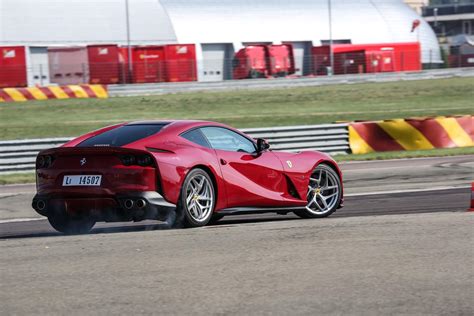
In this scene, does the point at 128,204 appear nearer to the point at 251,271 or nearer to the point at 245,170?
the point at 245,170

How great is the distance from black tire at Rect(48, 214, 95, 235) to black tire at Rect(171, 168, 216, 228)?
963 millimetres

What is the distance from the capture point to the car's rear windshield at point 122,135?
30.6 feet

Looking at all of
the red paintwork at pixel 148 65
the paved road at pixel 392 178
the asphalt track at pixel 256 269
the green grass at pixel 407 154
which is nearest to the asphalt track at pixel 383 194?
the paved road at pixel 392 178

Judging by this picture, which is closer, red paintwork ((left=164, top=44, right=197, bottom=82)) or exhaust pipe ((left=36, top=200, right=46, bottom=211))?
exhaust pipe ((left=36, top=200, right=46, bottom=211))

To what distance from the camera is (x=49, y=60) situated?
55688mm

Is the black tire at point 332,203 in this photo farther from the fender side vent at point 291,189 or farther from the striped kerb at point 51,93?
the striped kerb at point 51,93

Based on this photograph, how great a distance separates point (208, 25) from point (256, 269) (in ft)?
211

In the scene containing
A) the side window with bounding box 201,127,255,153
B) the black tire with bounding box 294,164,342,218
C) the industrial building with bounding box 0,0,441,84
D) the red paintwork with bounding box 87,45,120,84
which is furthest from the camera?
the industrial building with bounding box 0,0,441,84

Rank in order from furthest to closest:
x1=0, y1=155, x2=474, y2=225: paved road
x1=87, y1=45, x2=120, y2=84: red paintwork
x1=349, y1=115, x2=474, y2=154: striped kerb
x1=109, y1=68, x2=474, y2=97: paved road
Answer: x1=87, y1=45, x2=120, y2=84: red paintwork < x1=109, y1=68, x2=474, y2=97: paved road < x1=349, y1=115, x2=474, y2=154: striped kerb < x1=0, y1=155, x2=474, y2=225: paved road

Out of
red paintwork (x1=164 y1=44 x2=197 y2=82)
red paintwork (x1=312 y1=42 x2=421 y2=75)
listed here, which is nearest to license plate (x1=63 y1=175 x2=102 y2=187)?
red paintwork (x1=164 y1=44 x2=197 y2=82)

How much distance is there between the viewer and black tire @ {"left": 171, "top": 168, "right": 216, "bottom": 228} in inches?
360

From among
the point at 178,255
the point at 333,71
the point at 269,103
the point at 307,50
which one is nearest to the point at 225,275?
the point at 178,255

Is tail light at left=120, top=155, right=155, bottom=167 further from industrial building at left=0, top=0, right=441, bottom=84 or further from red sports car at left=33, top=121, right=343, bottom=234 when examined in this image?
industrial building at left=0, top=0, right=441, bottom=84

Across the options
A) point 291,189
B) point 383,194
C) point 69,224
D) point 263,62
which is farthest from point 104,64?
point 69,224
